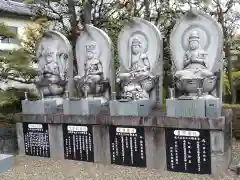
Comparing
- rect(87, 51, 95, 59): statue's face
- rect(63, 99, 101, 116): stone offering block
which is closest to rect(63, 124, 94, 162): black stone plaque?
rect(63, 99, 101, 116): stone offering block

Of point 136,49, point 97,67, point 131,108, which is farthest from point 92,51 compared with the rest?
point 131,108

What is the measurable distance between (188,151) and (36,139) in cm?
330

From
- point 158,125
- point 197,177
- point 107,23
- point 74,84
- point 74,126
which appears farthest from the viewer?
point 107,23

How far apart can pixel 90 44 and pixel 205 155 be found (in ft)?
10.4

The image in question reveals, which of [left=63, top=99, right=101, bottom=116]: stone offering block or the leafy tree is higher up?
the leafy tree

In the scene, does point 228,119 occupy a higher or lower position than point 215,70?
lower

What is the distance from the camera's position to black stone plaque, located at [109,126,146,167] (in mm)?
5746

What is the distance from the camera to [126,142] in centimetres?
585

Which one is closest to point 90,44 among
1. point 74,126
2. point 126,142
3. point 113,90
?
point 113,90

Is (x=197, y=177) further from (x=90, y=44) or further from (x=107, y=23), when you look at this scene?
(x=107, y=23)

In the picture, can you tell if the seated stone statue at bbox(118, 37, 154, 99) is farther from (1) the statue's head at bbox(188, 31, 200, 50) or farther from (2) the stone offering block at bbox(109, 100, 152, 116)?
(1) the statue's head at bbox(188, 31, 200, 50)

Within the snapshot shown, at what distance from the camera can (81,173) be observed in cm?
564

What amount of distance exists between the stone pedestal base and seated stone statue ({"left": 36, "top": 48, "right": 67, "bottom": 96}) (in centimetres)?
260

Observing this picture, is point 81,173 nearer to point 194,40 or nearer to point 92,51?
point 92,51
